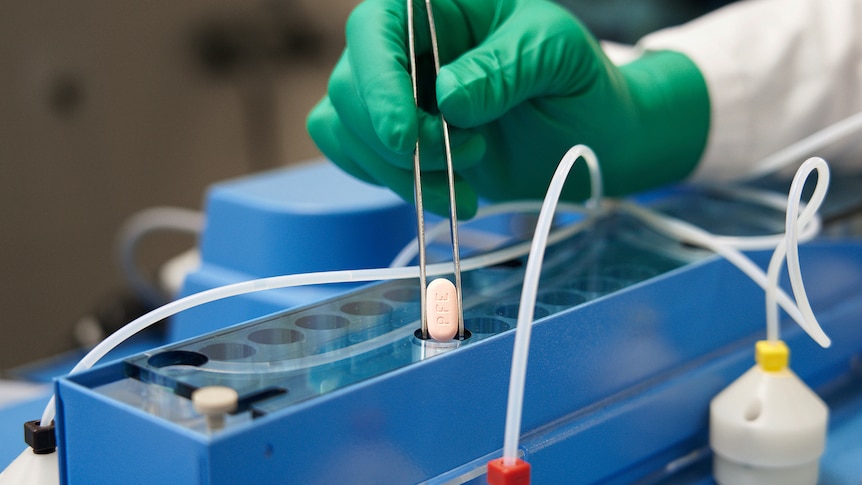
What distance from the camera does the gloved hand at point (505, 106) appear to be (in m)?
0.46

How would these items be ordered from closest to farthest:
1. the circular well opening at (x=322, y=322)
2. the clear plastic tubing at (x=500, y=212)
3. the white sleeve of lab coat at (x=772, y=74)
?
1. the circular well opening at (x=322, y=322)
2. the clear plastic tubing at (x=500, y=212)
3. the white sleeve of lab coat at (x=772, y=74)

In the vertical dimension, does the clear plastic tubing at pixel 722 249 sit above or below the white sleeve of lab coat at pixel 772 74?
below

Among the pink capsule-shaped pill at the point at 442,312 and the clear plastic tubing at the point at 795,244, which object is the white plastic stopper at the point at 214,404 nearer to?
the pink capsule-shaped pill at the point at 442,312

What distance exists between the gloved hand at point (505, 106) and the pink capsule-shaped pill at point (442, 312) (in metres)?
0.07

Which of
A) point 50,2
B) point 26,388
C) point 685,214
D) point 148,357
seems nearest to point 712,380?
point 685,214

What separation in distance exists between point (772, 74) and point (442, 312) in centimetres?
45

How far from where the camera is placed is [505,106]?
0.49 meters

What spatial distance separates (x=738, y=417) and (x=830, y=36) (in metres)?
0.41

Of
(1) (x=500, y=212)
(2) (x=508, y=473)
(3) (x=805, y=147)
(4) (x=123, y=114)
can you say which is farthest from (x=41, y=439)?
(4) (x=123, y=114)

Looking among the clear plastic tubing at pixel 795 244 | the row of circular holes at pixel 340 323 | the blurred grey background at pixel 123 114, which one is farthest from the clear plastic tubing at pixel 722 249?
the blurred grey background at pixel 123 114

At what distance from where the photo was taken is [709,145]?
2.29 feet

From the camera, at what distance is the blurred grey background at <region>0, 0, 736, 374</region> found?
5.19 feet

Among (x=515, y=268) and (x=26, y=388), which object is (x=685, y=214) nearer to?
(x=515, y=268)

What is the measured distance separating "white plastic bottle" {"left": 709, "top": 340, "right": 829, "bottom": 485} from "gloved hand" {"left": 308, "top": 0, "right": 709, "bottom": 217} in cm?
18
